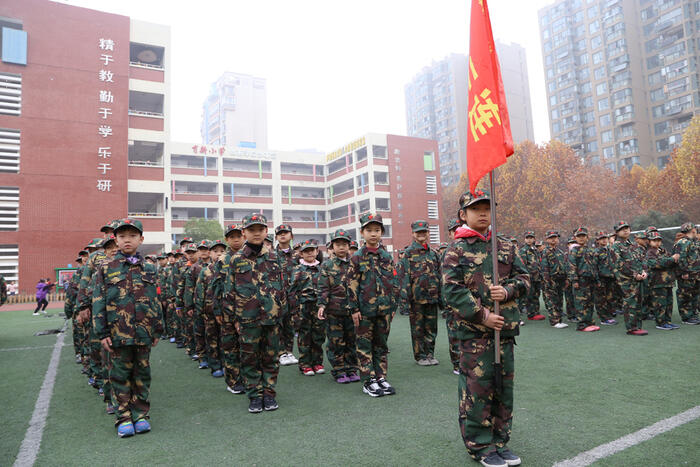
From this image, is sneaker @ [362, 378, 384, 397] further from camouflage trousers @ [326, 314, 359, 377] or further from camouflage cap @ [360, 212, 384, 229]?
camouflage cap @ [360, 212, 384, 229]

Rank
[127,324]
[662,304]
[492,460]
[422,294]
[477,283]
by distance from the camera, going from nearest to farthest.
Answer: [492,460]
[477,283]
[127,324]
[422,294]
[662,304]

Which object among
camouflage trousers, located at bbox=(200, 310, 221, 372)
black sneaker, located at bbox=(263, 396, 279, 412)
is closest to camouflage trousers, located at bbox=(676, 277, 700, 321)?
black sneaker, located at bbox=(263, 396, 279, 412)

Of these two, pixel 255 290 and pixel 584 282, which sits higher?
pixel 255 290

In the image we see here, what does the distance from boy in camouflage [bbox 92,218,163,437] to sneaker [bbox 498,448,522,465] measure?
10.9 feet

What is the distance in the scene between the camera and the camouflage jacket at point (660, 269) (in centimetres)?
841

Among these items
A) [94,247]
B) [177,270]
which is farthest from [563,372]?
[177,270]

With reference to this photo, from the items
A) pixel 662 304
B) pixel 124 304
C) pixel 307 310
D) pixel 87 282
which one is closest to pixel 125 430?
pixel 124 304

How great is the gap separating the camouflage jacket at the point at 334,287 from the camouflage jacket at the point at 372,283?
0.52 m

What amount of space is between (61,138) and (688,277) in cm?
3086

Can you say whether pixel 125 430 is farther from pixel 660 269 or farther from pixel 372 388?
pixel 660 269

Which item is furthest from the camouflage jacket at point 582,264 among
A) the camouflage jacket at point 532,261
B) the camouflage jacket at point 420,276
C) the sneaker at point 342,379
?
the sneaker at point 342,379

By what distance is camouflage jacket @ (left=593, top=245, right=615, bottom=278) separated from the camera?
8797 mm

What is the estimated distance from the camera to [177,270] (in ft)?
30.2

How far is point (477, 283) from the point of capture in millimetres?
3379
